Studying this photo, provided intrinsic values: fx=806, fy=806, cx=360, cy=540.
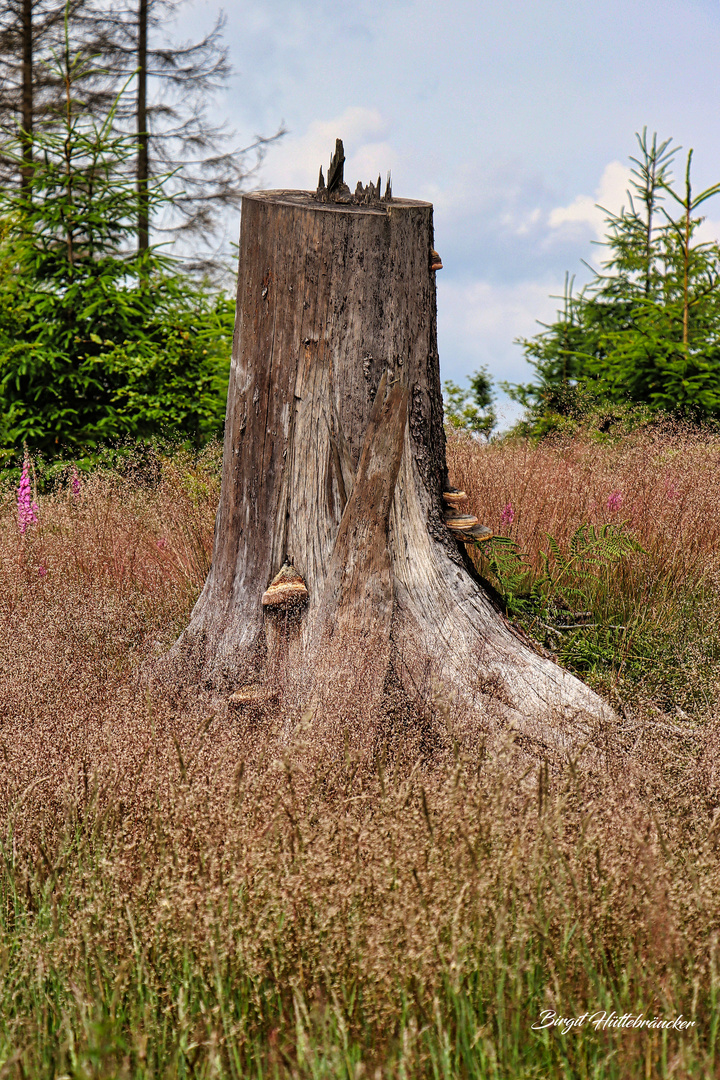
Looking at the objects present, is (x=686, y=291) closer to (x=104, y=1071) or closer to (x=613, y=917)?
(x=613, y=917)

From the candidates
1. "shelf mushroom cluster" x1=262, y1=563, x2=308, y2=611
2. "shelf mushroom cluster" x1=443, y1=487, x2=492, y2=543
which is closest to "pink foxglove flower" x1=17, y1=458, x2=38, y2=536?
"shelf mushroom cluster" x1=262, y1=563, x2=308, y2=611

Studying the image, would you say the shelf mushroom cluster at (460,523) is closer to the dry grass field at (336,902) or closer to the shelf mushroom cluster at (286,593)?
the shelf mushroom cluster at (286,593)

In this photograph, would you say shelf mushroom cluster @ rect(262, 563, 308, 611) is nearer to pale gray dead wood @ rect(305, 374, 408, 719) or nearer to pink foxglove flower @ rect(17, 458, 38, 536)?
pale gray dead wood @ rect(305, 374, 408, 719)

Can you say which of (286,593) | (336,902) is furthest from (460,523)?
(336,902)

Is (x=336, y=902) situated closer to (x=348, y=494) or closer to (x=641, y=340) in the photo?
(x=348, y=494)

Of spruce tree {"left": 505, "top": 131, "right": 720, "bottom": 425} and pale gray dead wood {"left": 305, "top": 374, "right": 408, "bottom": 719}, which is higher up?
spruce tree {"left": 505, "top": 131, "right": 720, "bottom": 425}

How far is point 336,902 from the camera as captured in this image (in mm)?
1626

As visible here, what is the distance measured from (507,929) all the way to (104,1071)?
0.80 meters

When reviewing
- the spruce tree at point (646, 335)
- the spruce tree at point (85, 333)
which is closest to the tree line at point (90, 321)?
the spruce tree at point (85, 333)

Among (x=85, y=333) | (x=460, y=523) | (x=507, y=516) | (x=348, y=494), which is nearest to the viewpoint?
(x=348, y=494)

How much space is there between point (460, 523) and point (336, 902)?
1.92m

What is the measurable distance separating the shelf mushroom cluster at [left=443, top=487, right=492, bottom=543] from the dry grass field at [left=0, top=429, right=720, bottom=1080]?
31.3 inches

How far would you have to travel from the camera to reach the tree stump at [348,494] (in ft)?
9.61

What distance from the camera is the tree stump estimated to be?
293 cm
